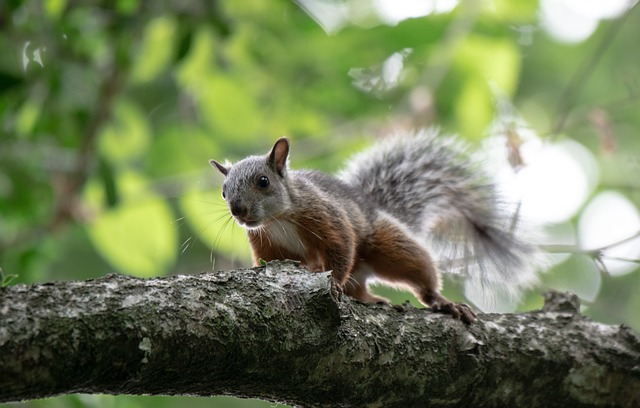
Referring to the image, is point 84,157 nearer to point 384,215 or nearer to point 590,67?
point 384,215

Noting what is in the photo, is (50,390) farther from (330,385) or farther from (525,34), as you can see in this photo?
(525,34)

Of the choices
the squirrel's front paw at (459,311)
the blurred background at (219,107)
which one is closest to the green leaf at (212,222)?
the blurred background at (219,107)

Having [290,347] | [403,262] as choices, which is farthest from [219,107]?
[290,347]

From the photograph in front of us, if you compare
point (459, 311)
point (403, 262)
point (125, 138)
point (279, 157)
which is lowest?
point (459, 311)

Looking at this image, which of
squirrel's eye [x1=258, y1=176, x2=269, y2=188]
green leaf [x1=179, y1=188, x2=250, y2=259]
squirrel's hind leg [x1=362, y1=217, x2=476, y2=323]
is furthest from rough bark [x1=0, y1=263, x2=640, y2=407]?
green leaf [x1=179, y1=188, x2=250, y2=259]

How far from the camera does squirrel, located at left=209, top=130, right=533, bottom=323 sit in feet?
11.9

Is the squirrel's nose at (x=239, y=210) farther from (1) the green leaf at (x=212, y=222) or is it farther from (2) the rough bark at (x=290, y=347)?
(2) the rough bark at (x=290, y=347)

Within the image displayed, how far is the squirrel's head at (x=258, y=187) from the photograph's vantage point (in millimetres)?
3633

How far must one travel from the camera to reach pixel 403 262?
12.1ft

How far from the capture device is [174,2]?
4.18 metres

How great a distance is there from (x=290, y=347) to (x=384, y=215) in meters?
1.86

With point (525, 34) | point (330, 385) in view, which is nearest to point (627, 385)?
point (330, 385)

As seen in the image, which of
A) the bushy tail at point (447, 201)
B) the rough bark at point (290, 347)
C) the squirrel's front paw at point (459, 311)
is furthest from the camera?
the bushy tail at point (447, 201)

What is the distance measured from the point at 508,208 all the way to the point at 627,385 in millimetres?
1481
